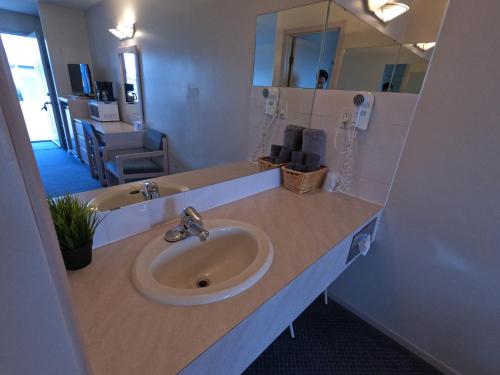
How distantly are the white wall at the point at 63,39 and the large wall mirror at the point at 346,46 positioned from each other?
0.85 metres

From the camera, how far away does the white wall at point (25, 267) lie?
222mm

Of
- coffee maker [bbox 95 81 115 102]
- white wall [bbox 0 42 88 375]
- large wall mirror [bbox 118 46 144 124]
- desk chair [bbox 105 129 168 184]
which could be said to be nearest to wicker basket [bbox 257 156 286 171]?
desk chair [bbox 105 129 168 184]

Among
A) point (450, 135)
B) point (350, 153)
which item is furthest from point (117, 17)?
point (450, 135)

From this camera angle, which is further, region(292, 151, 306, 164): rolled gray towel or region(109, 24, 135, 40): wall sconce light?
region(292, 151, 306, 164): rolled gray towel

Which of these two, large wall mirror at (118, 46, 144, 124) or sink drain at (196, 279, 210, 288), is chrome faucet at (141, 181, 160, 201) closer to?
large wall mirror at (118, 46, 144, 124)

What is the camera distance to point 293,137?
152cm

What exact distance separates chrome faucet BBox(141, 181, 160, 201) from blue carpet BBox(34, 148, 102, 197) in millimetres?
156

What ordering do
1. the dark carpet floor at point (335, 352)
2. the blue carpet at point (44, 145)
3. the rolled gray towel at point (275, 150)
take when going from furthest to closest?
the rolled gray towel at point (275, 150) → the dark carpet floor at point (335, 352) → the blue carpet at point (44, 145)

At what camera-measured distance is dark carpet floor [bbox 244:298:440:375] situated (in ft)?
4.34

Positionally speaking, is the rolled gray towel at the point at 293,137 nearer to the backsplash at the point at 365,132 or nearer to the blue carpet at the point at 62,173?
the backsplash at the point at 365,132

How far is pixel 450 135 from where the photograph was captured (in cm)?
107

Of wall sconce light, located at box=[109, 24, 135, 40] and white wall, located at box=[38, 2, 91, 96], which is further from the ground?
wall sconce light, located at box=[109, 24, 135, 40]

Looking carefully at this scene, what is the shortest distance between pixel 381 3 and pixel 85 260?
175 cm

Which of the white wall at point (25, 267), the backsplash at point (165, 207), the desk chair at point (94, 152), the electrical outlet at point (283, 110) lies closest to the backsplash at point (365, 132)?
the electrical outlet at point (283, 110)
